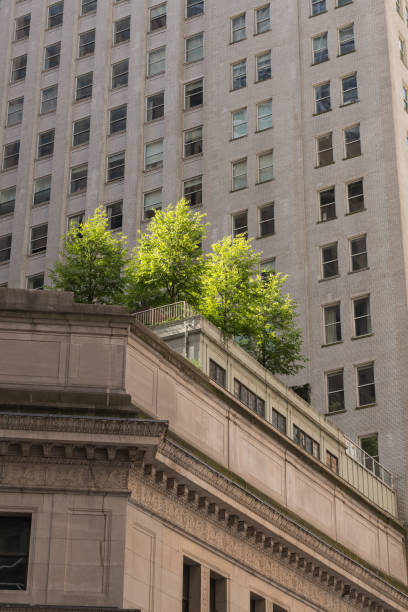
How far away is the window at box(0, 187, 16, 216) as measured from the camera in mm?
84250

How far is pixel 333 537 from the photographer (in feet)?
155

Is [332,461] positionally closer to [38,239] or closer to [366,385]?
[366,385]

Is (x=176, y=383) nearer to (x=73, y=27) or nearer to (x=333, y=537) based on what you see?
(x=333, y=537)

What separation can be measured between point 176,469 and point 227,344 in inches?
448

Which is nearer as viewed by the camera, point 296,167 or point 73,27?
point 296,167

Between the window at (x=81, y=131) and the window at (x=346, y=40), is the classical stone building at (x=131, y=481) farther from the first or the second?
the window at (x=81, y=131)

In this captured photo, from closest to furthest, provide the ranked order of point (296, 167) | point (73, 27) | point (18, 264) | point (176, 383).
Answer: point (176, 383) < point (296, 167) < point (18, 264) < point (73, 27)

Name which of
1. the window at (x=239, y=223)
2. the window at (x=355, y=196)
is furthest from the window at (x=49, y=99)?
the window at (x=355, y=196)

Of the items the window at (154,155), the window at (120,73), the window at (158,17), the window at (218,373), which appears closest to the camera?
the window at (218,373)

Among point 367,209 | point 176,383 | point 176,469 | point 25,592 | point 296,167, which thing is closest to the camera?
point 25,592

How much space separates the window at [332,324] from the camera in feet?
213

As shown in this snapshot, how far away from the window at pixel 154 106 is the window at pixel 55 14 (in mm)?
12533

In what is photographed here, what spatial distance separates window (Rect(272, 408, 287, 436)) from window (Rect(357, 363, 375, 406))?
1340cm

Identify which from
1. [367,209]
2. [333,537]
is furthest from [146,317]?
[367,209]
